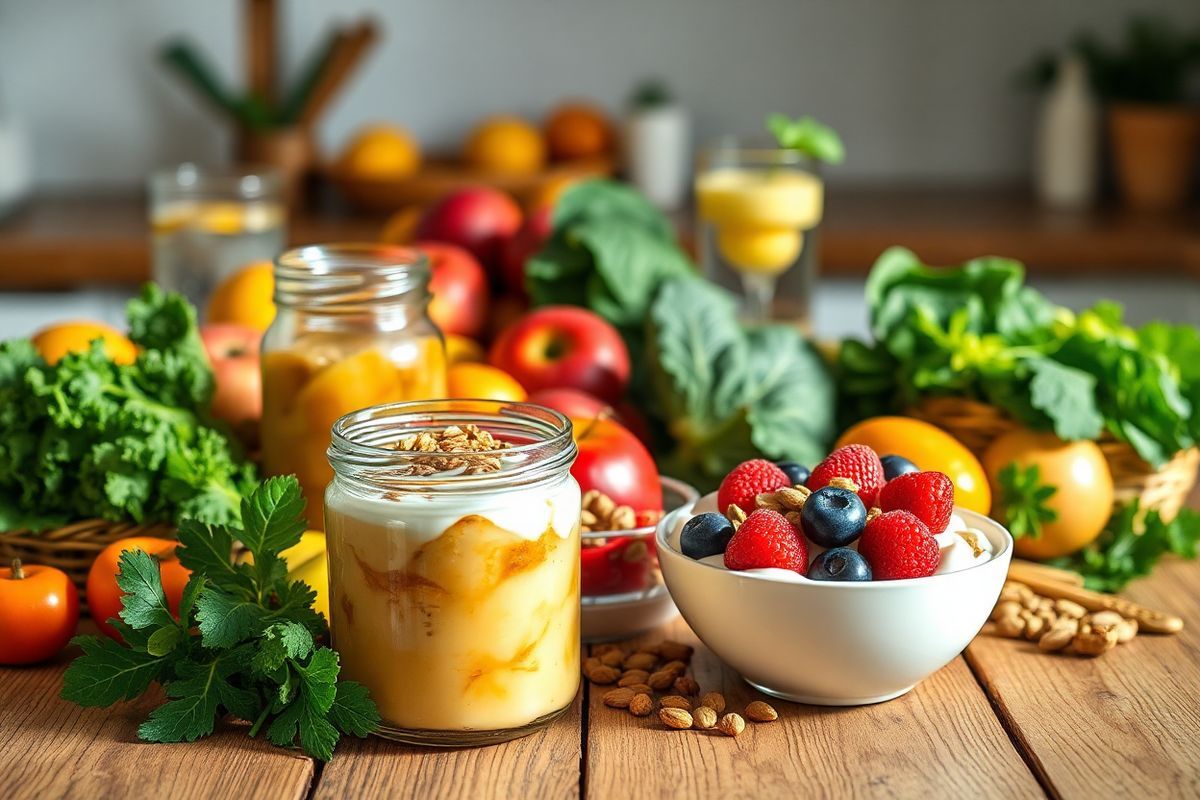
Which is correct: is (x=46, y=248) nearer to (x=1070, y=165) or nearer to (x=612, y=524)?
(x=612, y=524)

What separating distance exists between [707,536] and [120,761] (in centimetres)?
39

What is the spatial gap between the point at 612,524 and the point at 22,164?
245 centimetres

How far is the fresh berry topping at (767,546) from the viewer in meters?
0.86

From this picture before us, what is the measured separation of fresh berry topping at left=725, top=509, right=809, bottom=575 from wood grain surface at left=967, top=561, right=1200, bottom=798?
19 cm

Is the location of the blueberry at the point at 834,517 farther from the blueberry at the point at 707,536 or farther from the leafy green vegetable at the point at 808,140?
the leafy green vegetable at the point at 808,140

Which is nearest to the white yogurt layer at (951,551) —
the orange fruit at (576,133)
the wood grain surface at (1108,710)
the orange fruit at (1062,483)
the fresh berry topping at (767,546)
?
the fresh berry topping at (767,546)

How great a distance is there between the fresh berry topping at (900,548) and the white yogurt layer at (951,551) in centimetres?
2

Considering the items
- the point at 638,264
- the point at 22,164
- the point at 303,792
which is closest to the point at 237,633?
the point at 303,792

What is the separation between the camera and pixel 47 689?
3.10ft

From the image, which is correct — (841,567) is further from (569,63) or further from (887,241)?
(569,63)

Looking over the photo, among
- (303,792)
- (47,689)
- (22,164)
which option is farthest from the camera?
(22,164)

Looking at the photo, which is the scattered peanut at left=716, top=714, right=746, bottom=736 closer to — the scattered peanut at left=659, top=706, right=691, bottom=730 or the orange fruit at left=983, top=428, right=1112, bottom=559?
the scattered peanut at left=659, top=706, right=691, bottom=730

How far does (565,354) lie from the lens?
1319 millimetres

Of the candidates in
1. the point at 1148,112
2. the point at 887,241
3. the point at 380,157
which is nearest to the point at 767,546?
the point at 887,241
